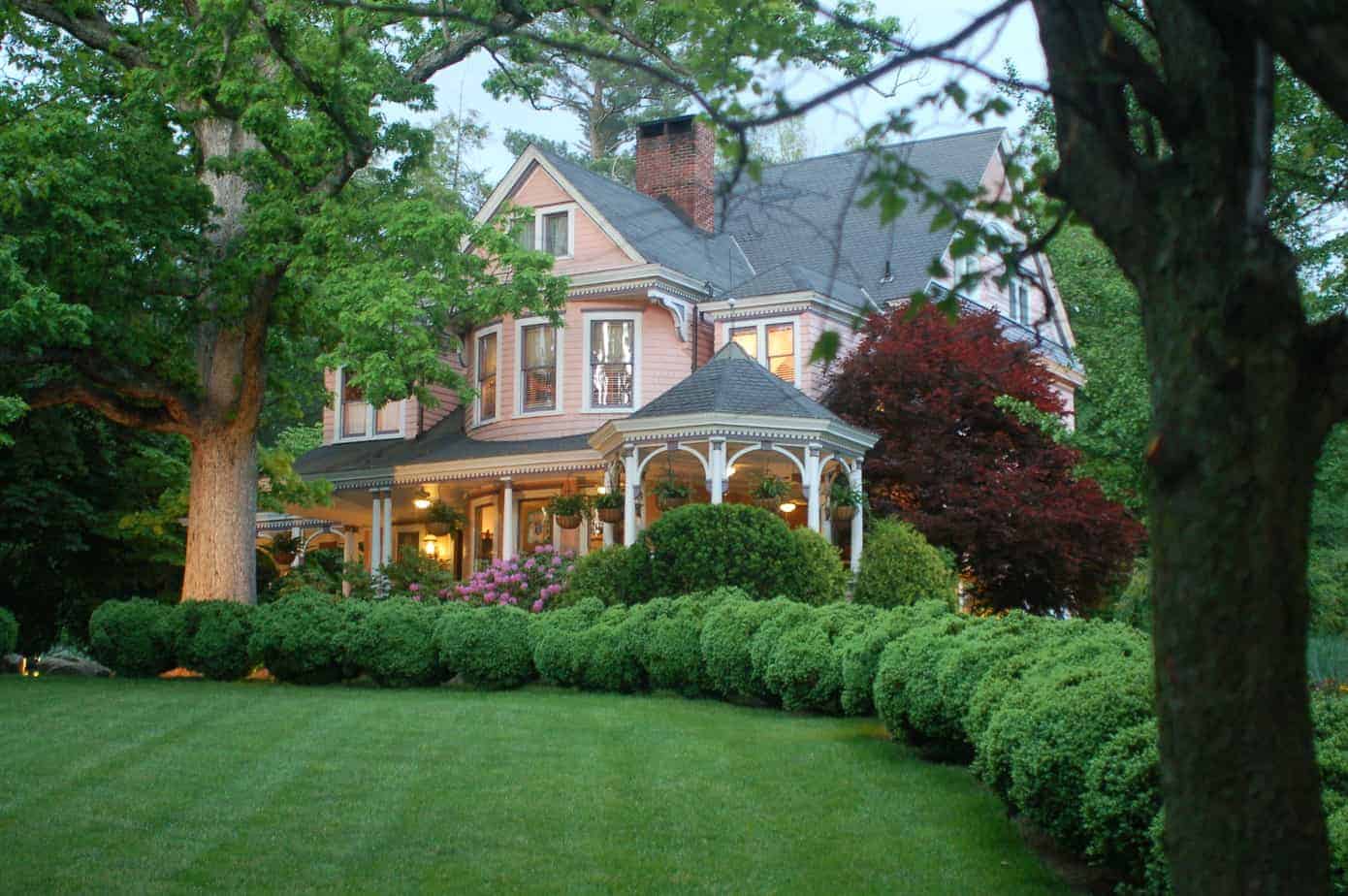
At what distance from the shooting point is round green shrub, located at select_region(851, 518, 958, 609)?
1877cm

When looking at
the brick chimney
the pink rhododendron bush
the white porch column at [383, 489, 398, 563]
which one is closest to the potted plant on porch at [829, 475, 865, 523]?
the pink rhododendron bush

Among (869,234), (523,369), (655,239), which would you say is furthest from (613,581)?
(869,234)

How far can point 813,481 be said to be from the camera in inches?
769

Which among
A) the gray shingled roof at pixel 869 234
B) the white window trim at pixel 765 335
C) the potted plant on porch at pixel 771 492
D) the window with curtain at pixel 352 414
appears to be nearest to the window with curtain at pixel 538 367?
the white window trim at pixel 765 335

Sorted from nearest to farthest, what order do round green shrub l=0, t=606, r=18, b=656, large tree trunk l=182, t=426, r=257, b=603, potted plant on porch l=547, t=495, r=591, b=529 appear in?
round green shrub l=0, t=606, r=18, b=656 → large tree trunk l=182, t=426, r=257, b=603 → potted plant on porch l=547, t=495, r=591, b=529

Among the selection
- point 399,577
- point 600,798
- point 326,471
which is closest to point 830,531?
point 399,577

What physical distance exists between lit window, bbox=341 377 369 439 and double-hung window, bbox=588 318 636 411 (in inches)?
242

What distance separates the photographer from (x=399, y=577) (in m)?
20.5

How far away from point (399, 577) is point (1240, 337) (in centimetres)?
1846

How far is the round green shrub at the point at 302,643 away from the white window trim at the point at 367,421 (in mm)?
11791

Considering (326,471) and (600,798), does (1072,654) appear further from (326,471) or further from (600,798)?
(326,471)

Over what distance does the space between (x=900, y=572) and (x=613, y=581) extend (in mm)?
4590

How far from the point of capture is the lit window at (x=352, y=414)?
27766 mm

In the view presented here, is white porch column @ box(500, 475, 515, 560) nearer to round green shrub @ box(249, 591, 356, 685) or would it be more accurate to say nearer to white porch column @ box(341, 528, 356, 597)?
white porch column @ box(341, 528, 356, 597)
